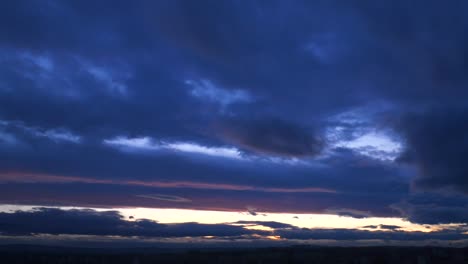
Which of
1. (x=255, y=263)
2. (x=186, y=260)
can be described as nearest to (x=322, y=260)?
(x=255, y=263)

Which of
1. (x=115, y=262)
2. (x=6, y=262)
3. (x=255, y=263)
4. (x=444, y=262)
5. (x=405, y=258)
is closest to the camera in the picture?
(x=444, y=262)

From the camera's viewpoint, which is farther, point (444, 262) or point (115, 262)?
point (115, 262)

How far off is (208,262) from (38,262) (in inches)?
921

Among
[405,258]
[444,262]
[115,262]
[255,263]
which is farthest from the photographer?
[115,262]

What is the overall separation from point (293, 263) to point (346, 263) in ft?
24.9

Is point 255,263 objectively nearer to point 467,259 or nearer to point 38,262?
point 467,259

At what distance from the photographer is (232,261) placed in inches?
2415

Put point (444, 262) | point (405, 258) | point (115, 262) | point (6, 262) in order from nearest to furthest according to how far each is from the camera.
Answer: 1. point (444, 262)
2. point (405, 258)
3. point (115, 262)
4. point (6, 262)

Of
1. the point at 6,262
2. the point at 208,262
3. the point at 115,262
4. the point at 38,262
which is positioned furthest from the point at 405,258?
the point at 6,262

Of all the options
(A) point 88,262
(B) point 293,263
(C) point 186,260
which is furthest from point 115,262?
(B) point 293,263

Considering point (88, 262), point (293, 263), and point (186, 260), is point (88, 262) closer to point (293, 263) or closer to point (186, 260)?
point (186, 260)

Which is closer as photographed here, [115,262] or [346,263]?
[346,263]

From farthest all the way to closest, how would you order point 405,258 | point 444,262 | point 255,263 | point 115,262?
point 115,262 < point 255,263 < point 405,258 < point 444,262

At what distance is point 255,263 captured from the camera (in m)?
58.5
